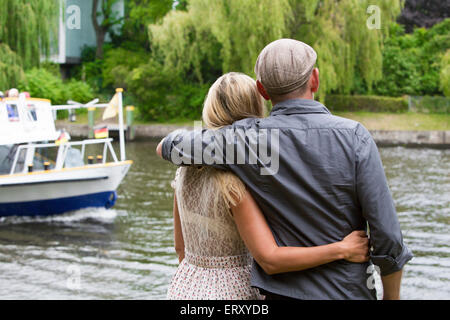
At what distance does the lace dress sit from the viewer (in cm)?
256

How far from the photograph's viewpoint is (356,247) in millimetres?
2340

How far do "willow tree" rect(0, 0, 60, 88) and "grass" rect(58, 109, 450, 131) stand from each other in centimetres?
826

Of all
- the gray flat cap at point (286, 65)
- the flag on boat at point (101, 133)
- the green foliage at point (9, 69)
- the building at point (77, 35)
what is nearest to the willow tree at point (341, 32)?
the green foliage at point (9, 69)

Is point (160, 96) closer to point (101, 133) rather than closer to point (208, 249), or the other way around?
point (101, 133)

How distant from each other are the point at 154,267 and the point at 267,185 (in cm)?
879

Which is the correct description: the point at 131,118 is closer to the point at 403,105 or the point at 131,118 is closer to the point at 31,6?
the point at 31,6

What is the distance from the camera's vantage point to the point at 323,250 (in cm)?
233

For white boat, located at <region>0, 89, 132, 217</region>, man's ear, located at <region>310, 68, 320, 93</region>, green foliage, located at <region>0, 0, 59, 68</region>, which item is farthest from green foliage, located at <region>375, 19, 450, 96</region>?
man's ear, located at <region>310, 68, 320, 93</region>

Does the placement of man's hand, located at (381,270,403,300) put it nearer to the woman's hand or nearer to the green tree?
the woman's hand

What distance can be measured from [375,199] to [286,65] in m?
0.57

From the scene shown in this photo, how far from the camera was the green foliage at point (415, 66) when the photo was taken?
35.9m
